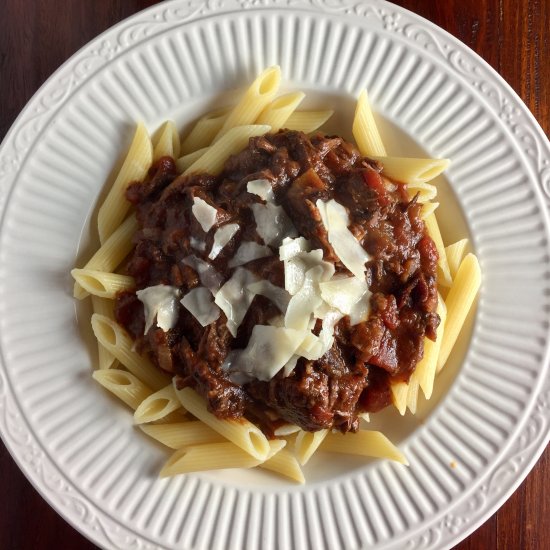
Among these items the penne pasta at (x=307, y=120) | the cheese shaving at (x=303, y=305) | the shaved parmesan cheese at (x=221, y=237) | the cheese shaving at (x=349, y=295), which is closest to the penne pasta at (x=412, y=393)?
the cheese shaving at (x=349, y=295)

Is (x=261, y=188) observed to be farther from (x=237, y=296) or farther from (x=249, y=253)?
(x=237, y=296)

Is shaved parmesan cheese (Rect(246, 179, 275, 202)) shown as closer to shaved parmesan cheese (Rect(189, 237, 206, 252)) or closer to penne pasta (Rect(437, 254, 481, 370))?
shaved parmesan cheese (Rect(189, 237, 206, 252))

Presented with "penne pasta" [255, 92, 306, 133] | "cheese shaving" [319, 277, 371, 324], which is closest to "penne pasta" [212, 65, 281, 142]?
"penne pasta" [255, 92, 306, 133]

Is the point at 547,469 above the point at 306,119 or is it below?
below

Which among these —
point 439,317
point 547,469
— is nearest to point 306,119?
point 439,317

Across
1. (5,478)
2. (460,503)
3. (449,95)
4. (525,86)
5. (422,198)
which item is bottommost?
(5,478)

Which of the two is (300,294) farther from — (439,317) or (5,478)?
(5,478)

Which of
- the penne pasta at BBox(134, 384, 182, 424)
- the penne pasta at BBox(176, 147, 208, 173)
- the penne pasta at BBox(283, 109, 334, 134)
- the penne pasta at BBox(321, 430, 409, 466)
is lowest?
the penne pasta at BBox(134, 384, 182, 424)
